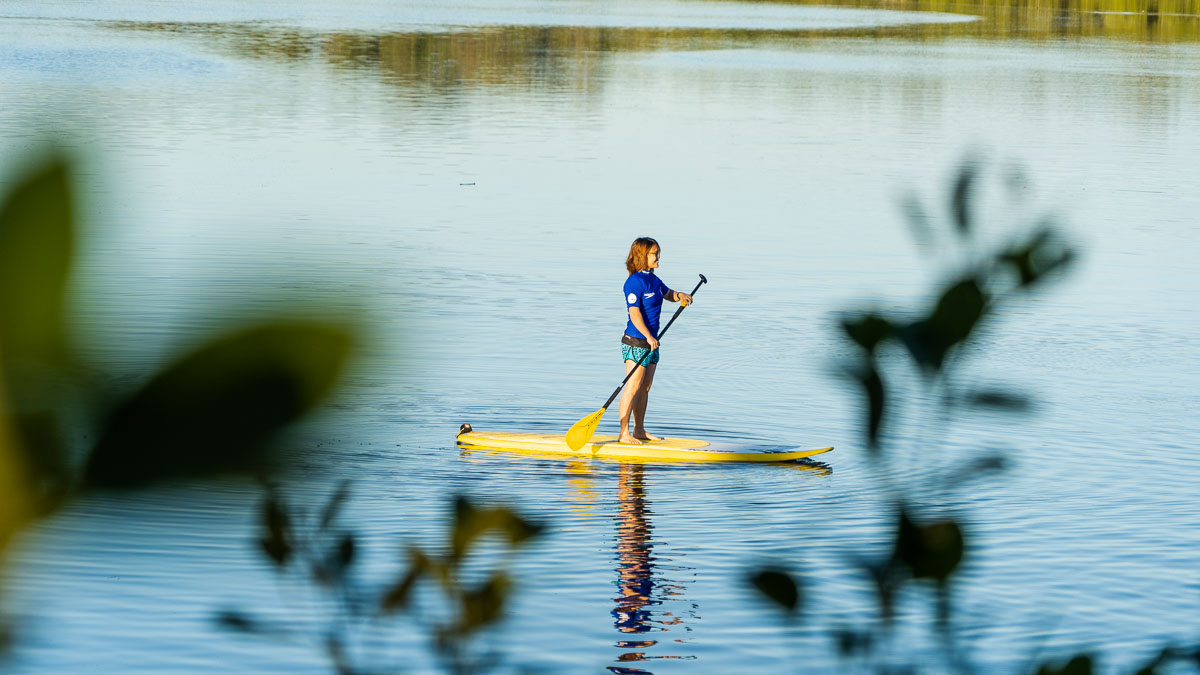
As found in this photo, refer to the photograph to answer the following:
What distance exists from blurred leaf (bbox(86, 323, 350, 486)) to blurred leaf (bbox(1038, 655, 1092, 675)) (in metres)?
0.93

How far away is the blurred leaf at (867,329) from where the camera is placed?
1.25 metres

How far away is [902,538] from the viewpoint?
1.33 m

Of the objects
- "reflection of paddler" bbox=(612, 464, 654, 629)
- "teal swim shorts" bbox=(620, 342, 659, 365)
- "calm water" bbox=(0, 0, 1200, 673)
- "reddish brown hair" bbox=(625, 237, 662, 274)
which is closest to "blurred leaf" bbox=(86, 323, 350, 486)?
"calm water" bbox=(0, 0, 1200, 673)

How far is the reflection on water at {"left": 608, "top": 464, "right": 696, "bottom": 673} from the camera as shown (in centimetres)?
938

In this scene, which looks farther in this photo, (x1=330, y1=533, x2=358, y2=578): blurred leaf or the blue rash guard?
the blue rash guard

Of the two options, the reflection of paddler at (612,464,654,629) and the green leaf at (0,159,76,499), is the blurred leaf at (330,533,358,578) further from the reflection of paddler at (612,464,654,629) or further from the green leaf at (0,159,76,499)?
the reflection of paddler at (612,464,654,629)

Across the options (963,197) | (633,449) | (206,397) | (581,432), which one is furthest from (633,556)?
(206,397)

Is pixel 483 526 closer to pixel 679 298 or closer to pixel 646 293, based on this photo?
pixel 679 298

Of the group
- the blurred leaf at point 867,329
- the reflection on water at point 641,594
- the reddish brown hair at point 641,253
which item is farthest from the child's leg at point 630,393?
the blurred leaf at point 867,329

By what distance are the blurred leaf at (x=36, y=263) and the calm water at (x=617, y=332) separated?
11 mm

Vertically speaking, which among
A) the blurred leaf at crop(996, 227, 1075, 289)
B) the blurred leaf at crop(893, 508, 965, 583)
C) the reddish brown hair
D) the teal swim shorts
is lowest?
the teal swim shorts

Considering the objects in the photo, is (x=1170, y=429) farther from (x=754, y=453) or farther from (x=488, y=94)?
(x=488, y=94)

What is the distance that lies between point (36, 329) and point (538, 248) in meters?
24.1

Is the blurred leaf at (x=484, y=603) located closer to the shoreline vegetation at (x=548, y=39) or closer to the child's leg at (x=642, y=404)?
the child's leg at (x=642, y=404)
